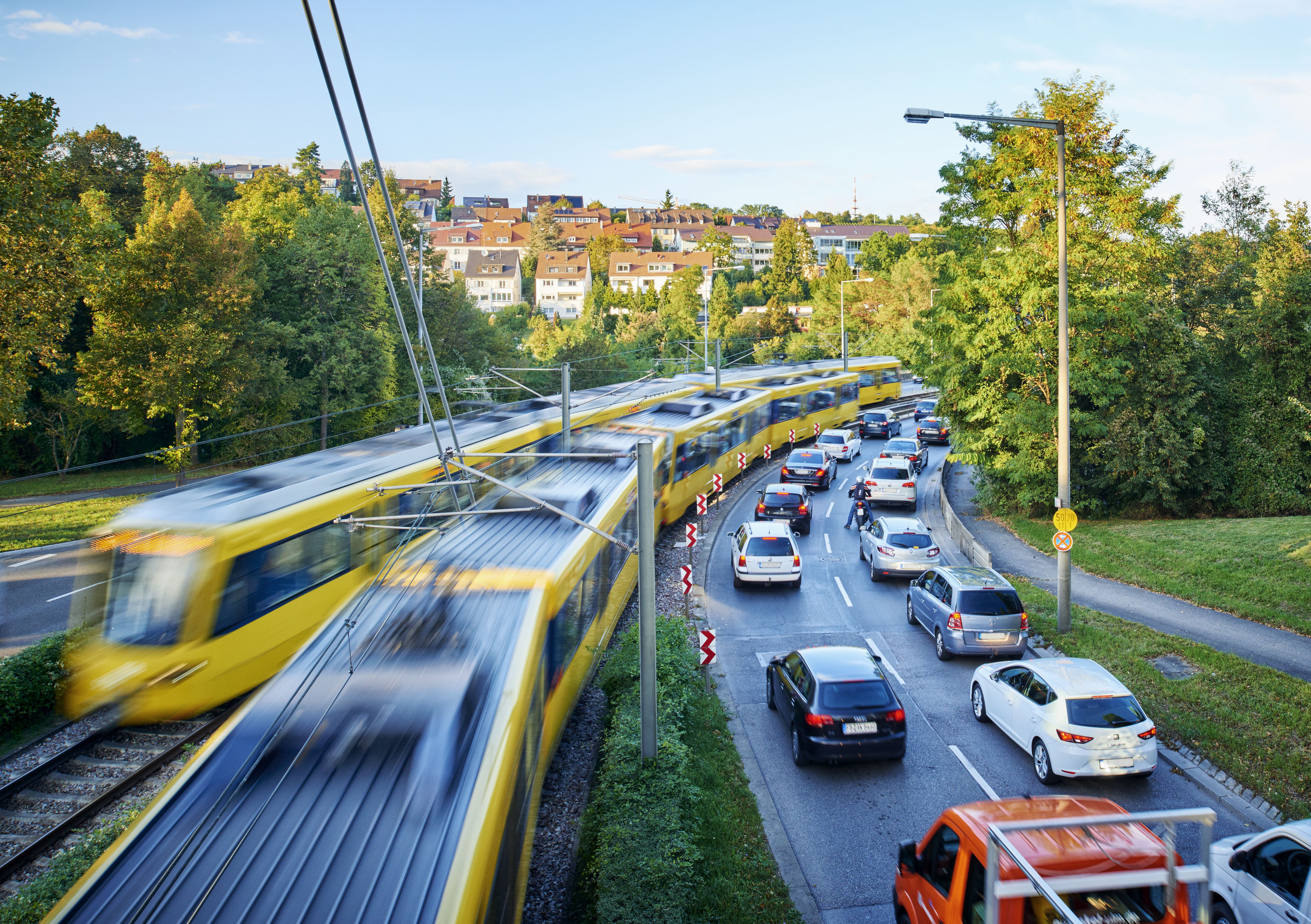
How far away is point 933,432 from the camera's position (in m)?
42.2

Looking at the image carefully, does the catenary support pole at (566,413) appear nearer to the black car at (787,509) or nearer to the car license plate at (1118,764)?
the black car at (787,509)

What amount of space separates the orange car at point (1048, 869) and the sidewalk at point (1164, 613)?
9189 mm

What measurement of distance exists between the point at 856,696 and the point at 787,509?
14.2m

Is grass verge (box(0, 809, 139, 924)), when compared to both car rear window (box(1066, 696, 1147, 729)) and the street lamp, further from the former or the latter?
the street lamp

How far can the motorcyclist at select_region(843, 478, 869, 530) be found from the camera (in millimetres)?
26250

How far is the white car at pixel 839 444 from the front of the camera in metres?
37.4

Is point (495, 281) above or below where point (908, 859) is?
above

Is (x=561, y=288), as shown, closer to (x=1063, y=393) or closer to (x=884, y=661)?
(x=1063, y=393)

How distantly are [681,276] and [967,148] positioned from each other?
76.6m

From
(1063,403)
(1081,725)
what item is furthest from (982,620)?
(1081,725)

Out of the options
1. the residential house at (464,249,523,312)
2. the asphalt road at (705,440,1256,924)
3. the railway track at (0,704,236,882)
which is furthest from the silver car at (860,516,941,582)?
the residential house at (464,249,523,312)

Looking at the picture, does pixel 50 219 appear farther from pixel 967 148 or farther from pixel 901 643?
pixel 967 148

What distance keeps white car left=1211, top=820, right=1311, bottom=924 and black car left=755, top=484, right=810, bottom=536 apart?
1784 centimetres

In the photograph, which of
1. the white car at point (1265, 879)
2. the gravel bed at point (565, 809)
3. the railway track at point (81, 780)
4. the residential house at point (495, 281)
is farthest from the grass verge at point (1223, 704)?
the residential house at point (495, 281)
